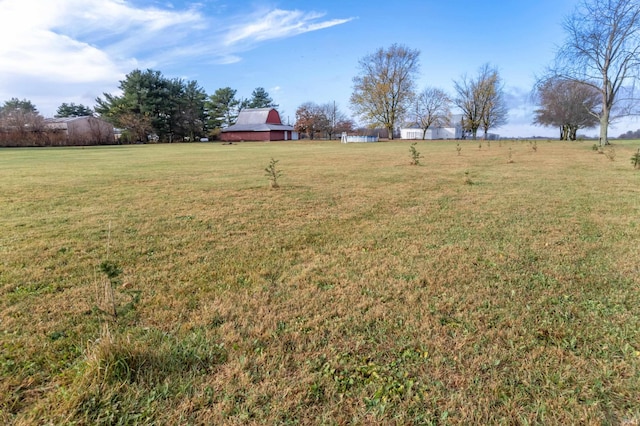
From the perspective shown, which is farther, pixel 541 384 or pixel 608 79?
pixel 608 79

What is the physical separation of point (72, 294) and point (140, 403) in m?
1.70

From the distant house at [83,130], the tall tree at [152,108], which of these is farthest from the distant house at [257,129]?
the distant house at [83,130]

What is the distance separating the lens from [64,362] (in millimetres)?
2059

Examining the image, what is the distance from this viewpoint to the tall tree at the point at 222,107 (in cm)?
5953

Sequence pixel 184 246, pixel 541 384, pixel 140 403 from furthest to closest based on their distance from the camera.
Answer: pixel 184 246
pixel 541 384
pixel 140 403

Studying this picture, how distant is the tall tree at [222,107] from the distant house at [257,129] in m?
4.97

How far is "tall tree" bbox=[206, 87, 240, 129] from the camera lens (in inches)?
2344

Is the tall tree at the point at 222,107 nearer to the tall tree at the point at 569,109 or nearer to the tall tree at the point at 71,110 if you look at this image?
the tall tree at the point at 71,110

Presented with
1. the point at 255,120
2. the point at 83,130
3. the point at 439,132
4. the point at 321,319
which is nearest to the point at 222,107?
the point at 255,120

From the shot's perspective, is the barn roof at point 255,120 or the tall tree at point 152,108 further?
the barn roof at point 255,120

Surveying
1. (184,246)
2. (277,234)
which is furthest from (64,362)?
(277,234)

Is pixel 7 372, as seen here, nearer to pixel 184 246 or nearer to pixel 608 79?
pixel 184 246

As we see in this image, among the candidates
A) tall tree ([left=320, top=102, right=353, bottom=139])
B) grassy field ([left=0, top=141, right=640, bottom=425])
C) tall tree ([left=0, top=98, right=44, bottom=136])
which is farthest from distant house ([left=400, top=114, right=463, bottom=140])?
grassy field ([left=0, top=141, right=640, bottom=425])

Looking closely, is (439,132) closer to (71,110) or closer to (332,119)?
(332,119)
